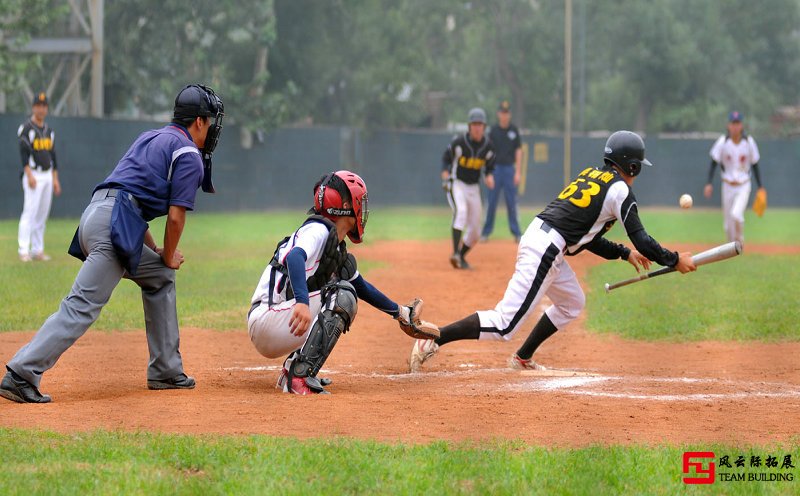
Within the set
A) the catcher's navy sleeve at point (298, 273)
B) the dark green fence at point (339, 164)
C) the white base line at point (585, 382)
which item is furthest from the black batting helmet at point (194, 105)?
the dark green fence at point (339, 164)

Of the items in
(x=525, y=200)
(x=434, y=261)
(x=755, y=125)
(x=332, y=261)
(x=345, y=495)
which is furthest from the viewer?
(x=755, y=125)

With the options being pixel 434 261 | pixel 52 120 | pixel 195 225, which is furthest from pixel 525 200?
pixel 434 261

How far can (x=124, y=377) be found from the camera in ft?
26.2

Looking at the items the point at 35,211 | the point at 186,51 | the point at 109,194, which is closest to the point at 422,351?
the point at 109,194

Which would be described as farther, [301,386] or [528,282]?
[528,282]

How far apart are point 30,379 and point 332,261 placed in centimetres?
191

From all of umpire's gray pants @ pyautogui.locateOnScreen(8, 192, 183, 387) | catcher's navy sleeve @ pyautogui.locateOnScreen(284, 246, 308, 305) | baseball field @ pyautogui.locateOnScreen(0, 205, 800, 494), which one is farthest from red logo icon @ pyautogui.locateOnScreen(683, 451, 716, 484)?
umpire's gray pants @ pyautogui.locateOnScreen(8, 192, 183, 387)

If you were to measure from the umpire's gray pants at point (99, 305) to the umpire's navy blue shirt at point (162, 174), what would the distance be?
0.18 m

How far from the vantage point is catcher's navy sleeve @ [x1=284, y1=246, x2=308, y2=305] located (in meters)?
6.71

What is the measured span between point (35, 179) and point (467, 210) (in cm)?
617

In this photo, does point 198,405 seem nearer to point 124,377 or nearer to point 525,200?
point 124,377

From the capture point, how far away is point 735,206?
18.4 m

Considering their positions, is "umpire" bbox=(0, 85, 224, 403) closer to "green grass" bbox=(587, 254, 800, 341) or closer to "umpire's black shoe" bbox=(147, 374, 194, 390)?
"umpire's black shoe" bbox=(147, 374, 194, 390)

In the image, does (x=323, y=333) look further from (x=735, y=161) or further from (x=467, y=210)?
(x=735, y=161)
